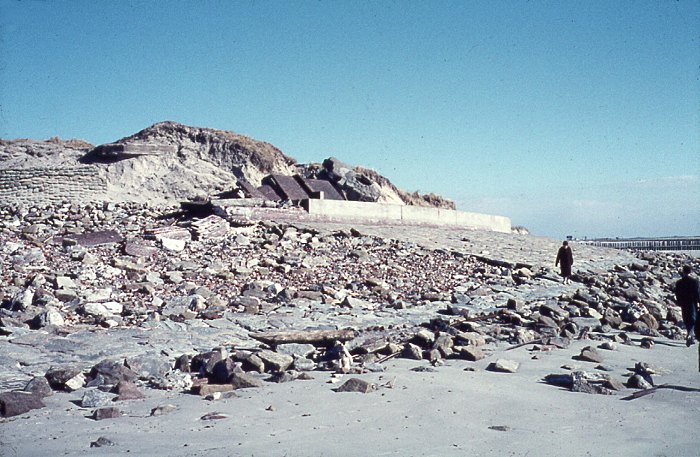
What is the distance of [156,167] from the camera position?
71.8 feet

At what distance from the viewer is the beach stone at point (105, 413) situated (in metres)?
3.92

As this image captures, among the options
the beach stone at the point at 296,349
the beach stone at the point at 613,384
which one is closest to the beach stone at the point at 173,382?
the beach stone at the point at 296,349

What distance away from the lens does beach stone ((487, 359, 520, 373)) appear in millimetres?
5348

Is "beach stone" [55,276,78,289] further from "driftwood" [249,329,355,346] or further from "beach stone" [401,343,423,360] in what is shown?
"beach stone" [401,343,423,360]

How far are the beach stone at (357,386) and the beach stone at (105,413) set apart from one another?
1603 millimetres

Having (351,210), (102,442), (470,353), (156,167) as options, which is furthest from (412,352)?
(156,167)

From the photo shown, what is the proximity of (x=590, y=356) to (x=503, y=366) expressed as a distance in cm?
110

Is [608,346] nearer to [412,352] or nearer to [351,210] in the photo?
[412,352]

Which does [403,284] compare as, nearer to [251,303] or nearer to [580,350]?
[251,303]

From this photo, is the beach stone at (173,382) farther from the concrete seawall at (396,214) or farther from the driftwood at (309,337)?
the concrete seawall at (396,214)

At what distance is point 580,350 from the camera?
6.30m

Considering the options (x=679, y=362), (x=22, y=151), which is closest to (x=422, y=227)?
(x=679, y=362)

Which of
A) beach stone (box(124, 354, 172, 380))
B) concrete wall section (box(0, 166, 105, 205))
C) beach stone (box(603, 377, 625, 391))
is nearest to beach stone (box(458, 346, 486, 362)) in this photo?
beach stone (box(603, 377, 625, 391))

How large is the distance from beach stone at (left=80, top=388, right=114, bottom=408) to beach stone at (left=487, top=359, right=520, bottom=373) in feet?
10.7
